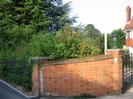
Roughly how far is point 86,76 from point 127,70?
2.82 meters

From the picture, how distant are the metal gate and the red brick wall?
0.88m

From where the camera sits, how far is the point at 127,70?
15688 millimetres

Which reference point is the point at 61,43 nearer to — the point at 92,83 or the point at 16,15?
the point at 92,83

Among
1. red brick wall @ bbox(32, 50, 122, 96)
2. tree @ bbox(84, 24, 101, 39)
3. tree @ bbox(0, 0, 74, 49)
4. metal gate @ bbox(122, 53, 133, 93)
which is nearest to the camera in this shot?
red brick wall @ bbox(32, 50, 122, 96)

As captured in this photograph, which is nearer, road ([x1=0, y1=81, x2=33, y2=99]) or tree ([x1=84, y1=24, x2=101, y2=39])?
road ([x1=0, y1=81, x2=33, y2=99])

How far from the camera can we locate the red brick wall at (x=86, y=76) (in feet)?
44.1

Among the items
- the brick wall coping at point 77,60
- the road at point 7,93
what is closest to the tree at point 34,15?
the brick wall coping at point 77,60

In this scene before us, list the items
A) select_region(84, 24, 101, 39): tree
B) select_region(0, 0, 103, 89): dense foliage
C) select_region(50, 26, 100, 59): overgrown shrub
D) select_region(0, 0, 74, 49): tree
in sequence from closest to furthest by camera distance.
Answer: select_region(50, 26, 100, 59): overgrown shrub < select_region(0, 0, 103, 89): dense foliage < select_region(84, 24, 101, 39): tree < select_region(0, 0, 74, 49): tree

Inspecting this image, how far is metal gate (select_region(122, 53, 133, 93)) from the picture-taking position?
14.5m

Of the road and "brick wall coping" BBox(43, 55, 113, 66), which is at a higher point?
the road

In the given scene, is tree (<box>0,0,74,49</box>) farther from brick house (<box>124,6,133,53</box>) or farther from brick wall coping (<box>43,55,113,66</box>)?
brick house (<box>124,6,133,53</box>)

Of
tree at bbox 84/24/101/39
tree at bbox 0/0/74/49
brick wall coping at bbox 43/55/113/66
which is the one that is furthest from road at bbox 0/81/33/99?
tree at bbox 0/0/74/49

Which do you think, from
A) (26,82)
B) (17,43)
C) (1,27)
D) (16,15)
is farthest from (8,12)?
(26,82)

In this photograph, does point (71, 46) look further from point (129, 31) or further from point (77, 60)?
point (129, 31)
